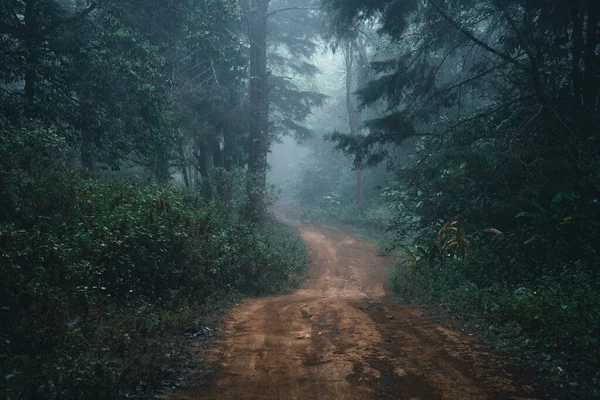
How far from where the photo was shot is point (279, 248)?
56.2 ft

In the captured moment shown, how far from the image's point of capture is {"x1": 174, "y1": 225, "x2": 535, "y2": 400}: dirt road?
16.5ft

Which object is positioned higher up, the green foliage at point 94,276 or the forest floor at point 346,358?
the green foliage at point 94,276

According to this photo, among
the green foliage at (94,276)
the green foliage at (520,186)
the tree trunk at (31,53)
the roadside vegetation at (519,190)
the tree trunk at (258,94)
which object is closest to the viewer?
the green foliage at (94,276)

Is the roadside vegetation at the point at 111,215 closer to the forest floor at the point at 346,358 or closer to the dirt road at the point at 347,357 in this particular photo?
the forest floor at the point at 346,358

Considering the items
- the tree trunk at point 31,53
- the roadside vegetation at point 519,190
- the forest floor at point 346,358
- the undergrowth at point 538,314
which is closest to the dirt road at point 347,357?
the forest floor at point 346,358

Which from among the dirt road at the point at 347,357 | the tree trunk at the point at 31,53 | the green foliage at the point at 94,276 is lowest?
the dirt road at the point at 347,357

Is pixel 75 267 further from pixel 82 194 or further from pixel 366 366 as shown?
pixel 366 366

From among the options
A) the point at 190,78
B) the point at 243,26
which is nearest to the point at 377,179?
the point at 243,26

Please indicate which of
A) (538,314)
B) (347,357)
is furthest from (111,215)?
(538,314)

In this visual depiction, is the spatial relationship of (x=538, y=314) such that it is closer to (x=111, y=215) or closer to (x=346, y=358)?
(x=346, y=358)

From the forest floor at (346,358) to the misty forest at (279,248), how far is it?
0.13 feet

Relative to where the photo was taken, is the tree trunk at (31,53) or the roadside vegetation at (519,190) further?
the tree trunk at (31,53)

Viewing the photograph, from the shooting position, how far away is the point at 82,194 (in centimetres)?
896

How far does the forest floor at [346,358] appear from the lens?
16.5ft
